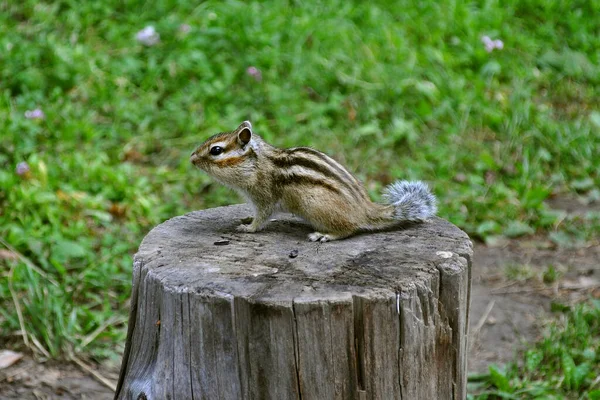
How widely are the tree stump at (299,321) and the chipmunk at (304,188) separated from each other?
0.71ft

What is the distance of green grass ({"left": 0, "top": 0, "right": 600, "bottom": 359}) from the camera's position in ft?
20.2

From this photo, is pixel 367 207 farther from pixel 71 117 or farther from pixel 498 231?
pixel 71 117

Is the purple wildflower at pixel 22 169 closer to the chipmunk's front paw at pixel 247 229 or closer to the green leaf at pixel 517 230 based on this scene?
the chipmunk's front paw at pixel 247 229

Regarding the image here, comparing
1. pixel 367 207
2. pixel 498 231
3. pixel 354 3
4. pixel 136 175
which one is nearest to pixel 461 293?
pixel 367 207

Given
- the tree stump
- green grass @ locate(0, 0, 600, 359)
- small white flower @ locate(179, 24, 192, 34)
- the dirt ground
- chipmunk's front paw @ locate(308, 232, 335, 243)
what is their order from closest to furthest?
1. the tree stump
2. chipmunk's front paw @ locate(308, 232, 335, 243)
3. the dirt ground
4. green grass @ locate(0, 0, 600, 359)
5. small white flower @ locate(179, 24, 192, 34)

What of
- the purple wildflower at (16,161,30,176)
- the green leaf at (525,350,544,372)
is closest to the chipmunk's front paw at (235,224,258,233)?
the green leaf at (525,350,544,372)

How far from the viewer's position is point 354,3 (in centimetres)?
933

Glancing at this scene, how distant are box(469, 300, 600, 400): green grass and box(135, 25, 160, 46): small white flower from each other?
4.70 meters

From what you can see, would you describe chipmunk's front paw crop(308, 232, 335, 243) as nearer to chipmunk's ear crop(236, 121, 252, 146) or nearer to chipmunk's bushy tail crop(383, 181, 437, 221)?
chipmunk's bushy tail crop(383, 181, 437, 221)

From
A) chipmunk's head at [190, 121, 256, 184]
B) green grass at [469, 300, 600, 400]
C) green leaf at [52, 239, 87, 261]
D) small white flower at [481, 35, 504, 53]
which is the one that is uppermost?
small white flower at [481, 35, 504, 53]

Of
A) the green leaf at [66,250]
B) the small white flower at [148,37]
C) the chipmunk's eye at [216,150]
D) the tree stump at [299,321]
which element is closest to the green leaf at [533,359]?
the tree stump at [299,321]

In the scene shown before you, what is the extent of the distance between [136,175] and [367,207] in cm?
362

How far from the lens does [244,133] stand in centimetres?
370

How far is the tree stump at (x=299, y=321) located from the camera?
2871mm
